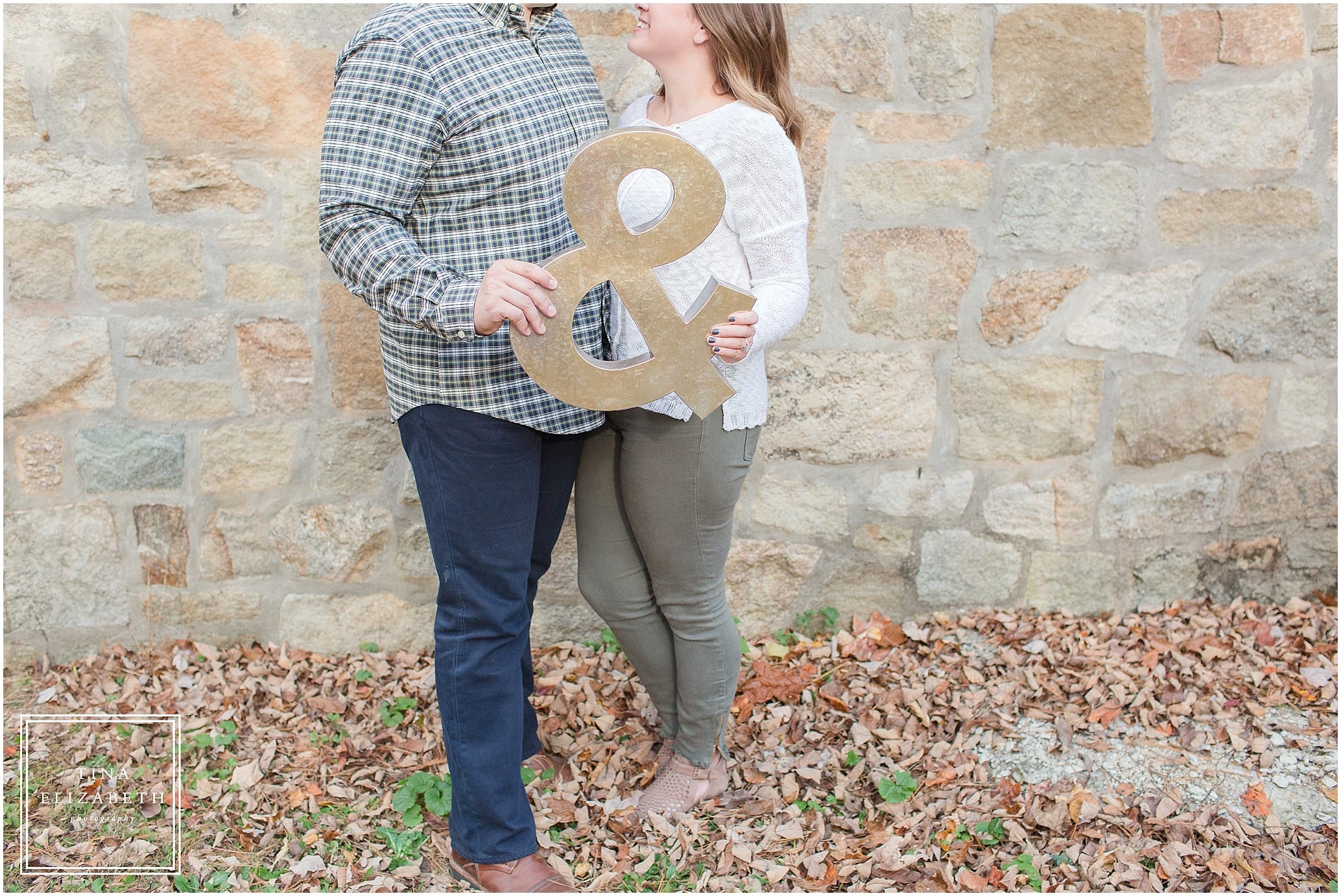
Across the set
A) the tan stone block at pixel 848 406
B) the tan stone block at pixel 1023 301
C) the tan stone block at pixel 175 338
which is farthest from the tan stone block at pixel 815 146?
the tan stone block at pixel 175 338

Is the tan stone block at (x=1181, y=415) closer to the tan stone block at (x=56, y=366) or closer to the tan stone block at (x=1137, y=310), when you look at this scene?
the tan stone block at (x=1137, y=310)

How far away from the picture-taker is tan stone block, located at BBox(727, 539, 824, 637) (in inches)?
115

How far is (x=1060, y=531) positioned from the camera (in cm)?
299

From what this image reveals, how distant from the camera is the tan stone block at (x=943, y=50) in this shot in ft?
8.47

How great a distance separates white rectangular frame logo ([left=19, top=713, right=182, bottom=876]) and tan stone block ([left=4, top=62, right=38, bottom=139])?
4.92ft

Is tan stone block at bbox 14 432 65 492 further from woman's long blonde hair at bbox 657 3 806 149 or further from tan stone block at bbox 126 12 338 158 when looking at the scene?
woman's long blonde hair at bbox 657 3 806 149

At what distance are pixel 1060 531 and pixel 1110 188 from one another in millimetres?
999

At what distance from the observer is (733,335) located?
1.81m

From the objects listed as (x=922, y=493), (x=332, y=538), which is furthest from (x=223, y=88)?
(x=922, y=493)

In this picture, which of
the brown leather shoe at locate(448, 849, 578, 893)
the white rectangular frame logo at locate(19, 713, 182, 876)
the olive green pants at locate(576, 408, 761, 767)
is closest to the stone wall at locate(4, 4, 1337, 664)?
the white rectangular frame logo at locate(19, 713, 182, 876)

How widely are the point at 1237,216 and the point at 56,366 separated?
3.24m

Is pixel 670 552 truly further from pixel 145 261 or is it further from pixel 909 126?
pixel 145 261

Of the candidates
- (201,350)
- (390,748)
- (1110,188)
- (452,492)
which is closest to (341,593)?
(390,748)

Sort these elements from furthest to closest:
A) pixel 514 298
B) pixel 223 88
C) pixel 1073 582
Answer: pixel 1073 582 → pixel 223 88 → pixel 514 298
